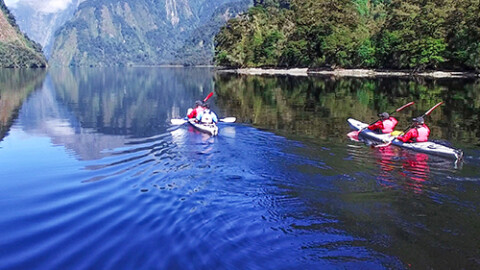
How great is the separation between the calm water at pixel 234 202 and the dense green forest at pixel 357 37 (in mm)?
55940

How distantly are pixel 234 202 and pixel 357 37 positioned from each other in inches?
3409

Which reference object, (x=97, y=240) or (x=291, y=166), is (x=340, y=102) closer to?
(x=291, y=166)

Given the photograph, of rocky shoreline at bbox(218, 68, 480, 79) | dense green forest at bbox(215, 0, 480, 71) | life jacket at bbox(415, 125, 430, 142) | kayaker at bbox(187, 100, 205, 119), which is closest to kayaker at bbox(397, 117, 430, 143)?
life jacket at bbox(415, 125, 430, 142)

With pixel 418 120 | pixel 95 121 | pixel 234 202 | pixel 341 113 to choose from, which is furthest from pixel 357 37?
pixel 234 202

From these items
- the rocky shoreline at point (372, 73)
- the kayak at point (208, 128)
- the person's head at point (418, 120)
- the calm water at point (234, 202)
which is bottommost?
the calm water at point (234, 202)

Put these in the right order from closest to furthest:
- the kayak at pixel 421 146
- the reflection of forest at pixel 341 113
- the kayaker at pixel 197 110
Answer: the kayak at pixel 421 146 < the reflection of forest at pixel 341 113 < the kayaker at pixel 197 110

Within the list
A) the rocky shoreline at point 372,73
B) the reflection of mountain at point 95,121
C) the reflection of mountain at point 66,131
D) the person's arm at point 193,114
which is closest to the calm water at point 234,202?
the reflection of mountain at point 66,131

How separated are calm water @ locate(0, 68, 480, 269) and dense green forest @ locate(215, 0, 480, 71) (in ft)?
184

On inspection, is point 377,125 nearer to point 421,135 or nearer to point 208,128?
point 421,135

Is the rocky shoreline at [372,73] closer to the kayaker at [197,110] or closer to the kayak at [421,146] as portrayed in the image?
the kayak at [421,146]

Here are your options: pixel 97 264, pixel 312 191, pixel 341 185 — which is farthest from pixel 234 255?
pixel 341 185

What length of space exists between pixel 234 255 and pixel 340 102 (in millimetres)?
29401

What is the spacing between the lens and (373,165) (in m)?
14.8

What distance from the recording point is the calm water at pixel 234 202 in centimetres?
831
